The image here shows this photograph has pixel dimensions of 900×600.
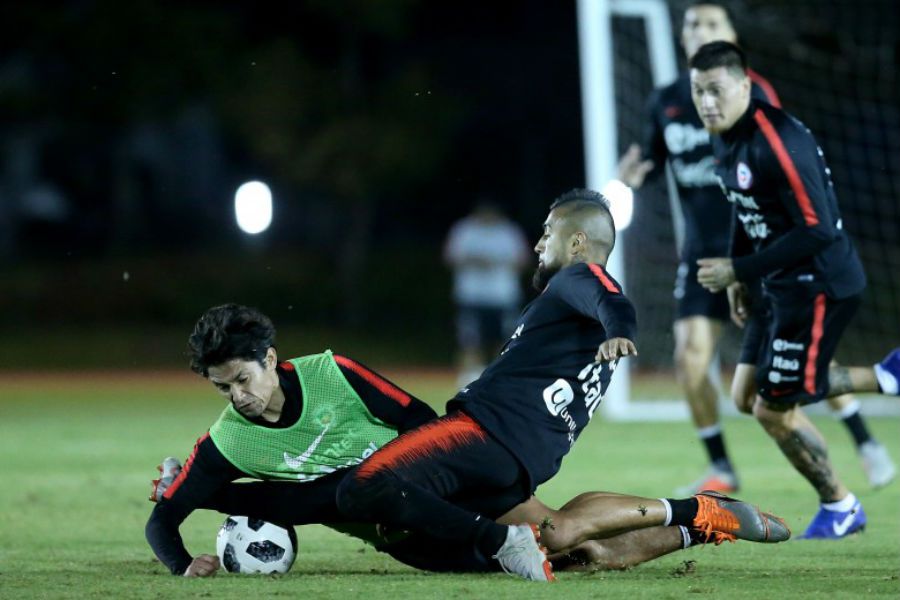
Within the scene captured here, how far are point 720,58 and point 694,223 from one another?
6.14ft

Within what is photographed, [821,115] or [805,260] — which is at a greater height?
[821,115]

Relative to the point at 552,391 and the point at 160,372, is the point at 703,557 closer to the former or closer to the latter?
the point at 552,391

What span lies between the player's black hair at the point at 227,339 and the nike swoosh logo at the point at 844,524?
2523 mm

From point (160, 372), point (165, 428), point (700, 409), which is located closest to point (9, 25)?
point (160, 372)

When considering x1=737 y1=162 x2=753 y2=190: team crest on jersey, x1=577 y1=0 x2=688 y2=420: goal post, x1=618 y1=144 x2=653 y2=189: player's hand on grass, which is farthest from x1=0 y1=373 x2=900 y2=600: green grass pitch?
x1=577 y1=0 x2=688 y2=420: goal post

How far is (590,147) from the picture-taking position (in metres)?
11.5

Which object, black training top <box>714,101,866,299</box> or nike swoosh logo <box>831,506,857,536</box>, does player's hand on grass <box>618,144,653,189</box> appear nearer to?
black training top <box>714,101,866,299</box>

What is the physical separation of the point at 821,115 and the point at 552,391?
30.8 feet

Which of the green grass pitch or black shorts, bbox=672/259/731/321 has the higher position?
black shorts, bbox=672/259/731/321

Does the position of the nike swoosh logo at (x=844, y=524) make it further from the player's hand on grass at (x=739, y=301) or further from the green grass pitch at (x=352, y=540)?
the player's hand on grass at (x=739, y=301)

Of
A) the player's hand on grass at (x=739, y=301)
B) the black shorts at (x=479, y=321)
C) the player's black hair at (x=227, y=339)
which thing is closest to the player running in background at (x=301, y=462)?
the player's black hair at (x=227, y=339)

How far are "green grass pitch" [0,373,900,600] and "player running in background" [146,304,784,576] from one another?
0.10 m

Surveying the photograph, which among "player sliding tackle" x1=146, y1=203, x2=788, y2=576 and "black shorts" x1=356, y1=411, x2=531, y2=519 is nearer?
"black shorts" x1=356, y1=411, x2=531, y2=519

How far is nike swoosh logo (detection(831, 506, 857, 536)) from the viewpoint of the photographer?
623cm
